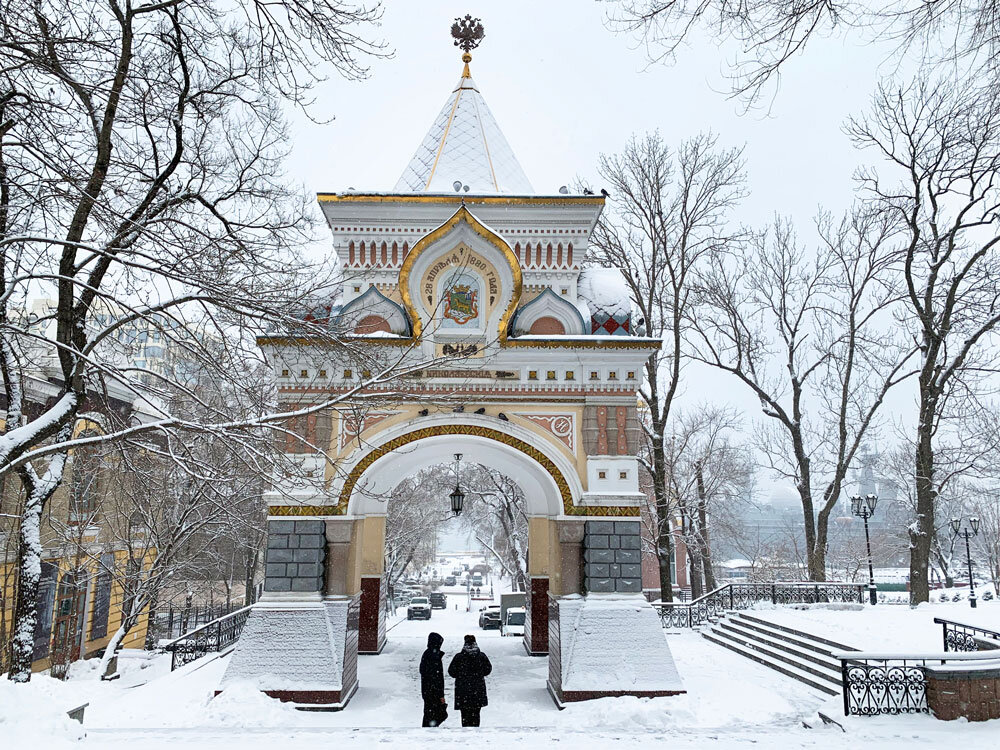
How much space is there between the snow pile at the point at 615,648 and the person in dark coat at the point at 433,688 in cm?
194

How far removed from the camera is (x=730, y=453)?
28719mm

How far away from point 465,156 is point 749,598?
42.1 ft

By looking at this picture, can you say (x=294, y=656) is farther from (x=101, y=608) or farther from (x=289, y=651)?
(x=101, y=608)

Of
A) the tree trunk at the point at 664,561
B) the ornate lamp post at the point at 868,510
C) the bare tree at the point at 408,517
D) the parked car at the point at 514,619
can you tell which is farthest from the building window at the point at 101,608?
the ornate lamp post at the point at 868,510

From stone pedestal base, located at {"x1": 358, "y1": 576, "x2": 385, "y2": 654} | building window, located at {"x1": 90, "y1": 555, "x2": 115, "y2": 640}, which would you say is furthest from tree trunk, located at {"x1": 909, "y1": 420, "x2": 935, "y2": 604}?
building window, located at {"x1": 90, "y1": 555, "x2": 115, "y2": 640}

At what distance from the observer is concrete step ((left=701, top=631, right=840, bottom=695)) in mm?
10742

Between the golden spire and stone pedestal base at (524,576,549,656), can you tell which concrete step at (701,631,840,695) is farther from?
the golden spire

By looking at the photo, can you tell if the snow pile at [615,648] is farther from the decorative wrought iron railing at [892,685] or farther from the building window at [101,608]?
the building window at [101,608]

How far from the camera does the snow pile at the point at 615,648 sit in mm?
10234

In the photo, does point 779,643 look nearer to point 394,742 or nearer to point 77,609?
point 394,742

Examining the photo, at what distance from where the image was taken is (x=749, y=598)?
59.7 feet

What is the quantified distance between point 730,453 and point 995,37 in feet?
85.5

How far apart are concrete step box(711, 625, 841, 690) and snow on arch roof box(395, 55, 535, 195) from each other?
9131 mm

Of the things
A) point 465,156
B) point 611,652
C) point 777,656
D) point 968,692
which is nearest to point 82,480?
point 465,156
